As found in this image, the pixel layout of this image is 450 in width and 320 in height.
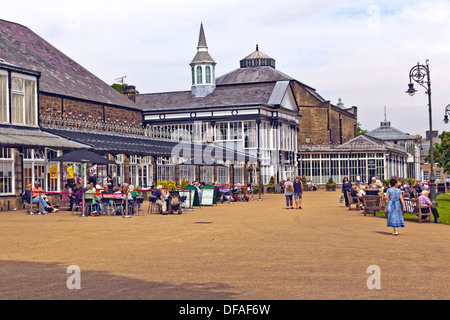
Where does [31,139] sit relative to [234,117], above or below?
below

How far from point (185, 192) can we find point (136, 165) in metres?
12.6

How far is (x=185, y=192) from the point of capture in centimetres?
2692

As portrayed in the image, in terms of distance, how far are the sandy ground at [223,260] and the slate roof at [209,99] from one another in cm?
3248

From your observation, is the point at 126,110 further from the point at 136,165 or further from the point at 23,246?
the point at 23,246

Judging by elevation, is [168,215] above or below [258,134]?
below

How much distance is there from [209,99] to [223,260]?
42.4 m

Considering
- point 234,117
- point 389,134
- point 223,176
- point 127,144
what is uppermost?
point 389,134

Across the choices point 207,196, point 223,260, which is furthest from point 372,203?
point 223,260

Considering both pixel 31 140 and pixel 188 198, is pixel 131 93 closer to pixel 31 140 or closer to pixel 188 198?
pixel 31 140

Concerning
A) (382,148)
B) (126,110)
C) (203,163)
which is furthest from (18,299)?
(382,148)

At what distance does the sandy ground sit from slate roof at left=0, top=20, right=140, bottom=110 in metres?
20.1

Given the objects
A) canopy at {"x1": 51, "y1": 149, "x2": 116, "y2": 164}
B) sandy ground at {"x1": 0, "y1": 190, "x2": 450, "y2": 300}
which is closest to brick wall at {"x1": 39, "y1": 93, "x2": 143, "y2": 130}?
canopy at {"x1": 51, "y1": 149, "x2": 116, "y2": 164}

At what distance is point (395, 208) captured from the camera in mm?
16703

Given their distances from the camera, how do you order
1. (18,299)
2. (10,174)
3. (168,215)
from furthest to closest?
(10,174) → (168,215) → (18,299)
